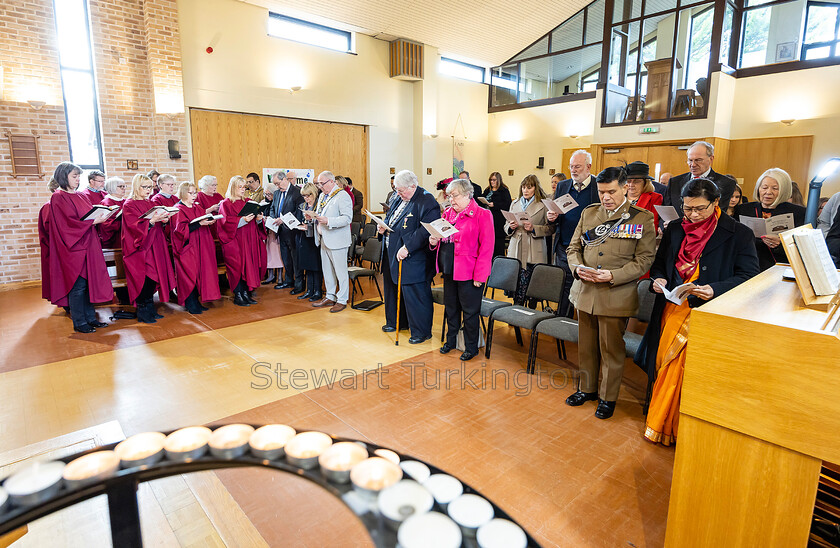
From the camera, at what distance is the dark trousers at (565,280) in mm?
4250

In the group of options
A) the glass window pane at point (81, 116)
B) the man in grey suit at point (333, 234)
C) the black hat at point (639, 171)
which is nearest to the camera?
the black hat at point (639, 171)

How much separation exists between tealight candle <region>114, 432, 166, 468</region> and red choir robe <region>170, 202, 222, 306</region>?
475 centimetres

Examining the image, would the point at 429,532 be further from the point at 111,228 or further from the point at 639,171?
the point at 111,228

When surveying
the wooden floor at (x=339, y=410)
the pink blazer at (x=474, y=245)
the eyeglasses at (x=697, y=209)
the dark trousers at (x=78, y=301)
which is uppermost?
the eyeglasses at (x=697, y=209)

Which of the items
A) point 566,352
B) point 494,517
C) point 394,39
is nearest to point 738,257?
point 566,352

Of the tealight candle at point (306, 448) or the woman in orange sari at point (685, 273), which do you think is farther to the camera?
the woman in orange sari at point (685, 273)

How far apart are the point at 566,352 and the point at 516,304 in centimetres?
66

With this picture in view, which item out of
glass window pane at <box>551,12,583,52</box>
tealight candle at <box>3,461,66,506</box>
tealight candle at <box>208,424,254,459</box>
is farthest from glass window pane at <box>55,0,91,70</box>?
glass window pane at <box>551,12,583,52</box>

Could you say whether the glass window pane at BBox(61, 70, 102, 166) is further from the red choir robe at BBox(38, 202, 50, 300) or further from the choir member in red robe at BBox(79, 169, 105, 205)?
the red choir robe at BBox(38, 202, 50, 300)

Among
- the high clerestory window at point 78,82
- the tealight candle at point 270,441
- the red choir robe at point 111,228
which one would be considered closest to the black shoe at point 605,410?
the tealight candle at point 270,441

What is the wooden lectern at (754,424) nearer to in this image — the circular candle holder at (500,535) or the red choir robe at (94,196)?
the circular candle holder at (500,535)

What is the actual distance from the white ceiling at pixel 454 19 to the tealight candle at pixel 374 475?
383 inches

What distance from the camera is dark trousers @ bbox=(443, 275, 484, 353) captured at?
4150mm

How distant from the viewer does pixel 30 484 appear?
1.13 meters
